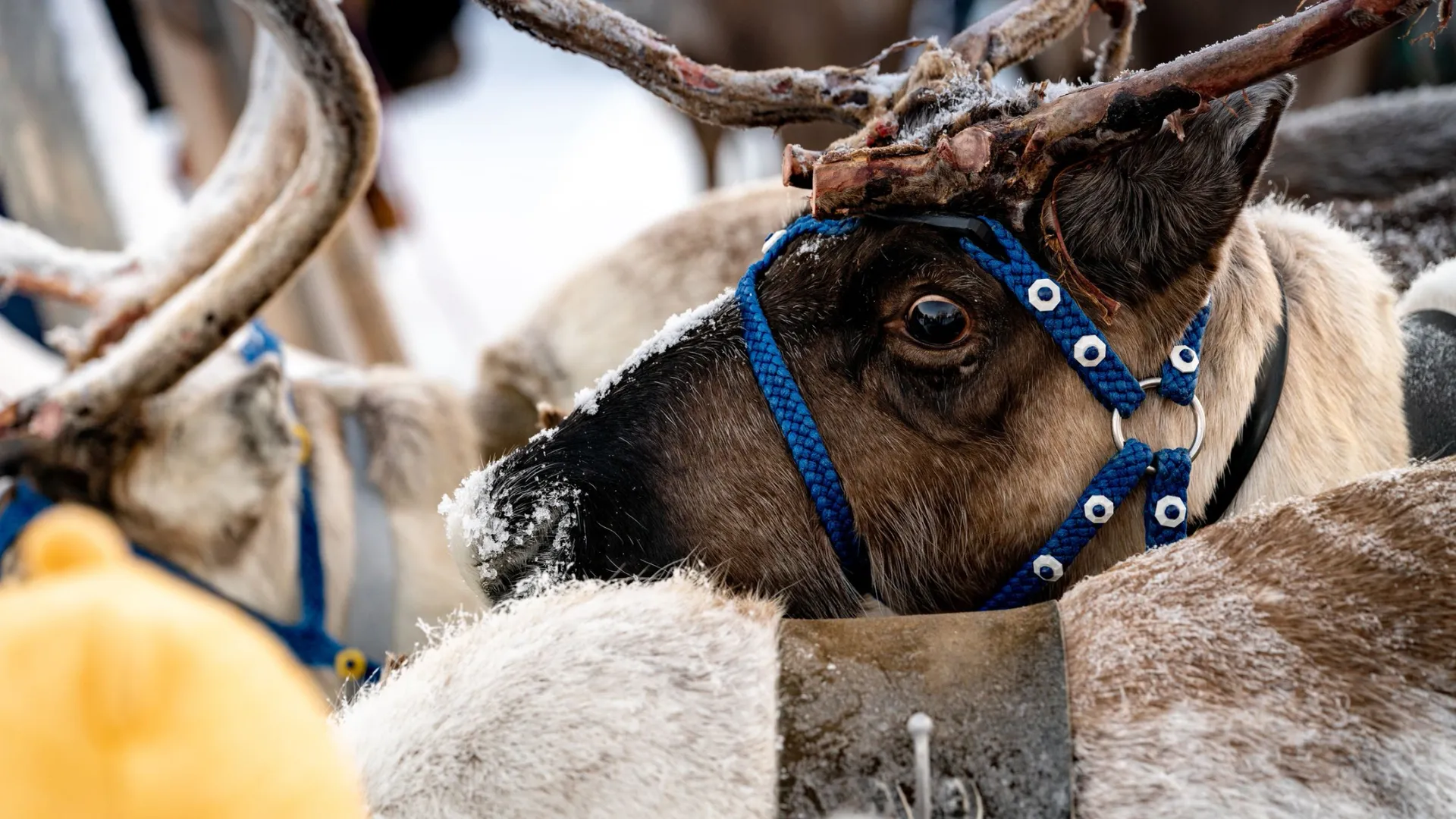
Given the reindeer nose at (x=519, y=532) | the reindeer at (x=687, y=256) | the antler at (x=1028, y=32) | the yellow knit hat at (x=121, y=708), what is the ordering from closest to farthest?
1. the yellow knit hat at (x=121, y=708)
2. the reindeer nose at (x=519, y=532)
3. the antler at (x=1028, y=32)
4. the reindeer at (x=687, y=256)

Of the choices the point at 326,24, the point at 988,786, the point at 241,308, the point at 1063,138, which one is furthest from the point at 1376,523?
the point at 241,308

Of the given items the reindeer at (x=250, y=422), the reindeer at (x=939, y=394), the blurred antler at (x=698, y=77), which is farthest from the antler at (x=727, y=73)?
the reindeer at (x=250, y=422)

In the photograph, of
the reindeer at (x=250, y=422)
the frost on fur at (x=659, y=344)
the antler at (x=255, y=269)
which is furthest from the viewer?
the reindeer at (x=250, y=422)

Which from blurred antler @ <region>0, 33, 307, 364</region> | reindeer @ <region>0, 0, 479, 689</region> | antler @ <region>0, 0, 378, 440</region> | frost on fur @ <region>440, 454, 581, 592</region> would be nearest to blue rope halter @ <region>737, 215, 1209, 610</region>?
frost on fur @ <region>440, 454, 581, 592</region>

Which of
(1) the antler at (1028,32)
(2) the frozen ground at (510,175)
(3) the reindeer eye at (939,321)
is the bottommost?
(3) the reindeer eye at (939,321)

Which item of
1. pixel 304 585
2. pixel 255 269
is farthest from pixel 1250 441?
pixel 304 585

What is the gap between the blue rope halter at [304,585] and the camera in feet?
7.88

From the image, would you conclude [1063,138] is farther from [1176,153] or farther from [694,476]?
[694,476]

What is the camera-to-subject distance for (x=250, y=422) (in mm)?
2564

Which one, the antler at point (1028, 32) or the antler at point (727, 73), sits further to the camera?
the antler at point (1028, 32)

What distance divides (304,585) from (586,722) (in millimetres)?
1974

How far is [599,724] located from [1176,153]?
102cm

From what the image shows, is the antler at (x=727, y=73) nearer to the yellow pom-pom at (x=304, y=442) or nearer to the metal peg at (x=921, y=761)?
the metal peg at (x=921, y=761)

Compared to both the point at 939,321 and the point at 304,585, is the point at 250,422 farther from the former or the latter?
the point at 939,321
